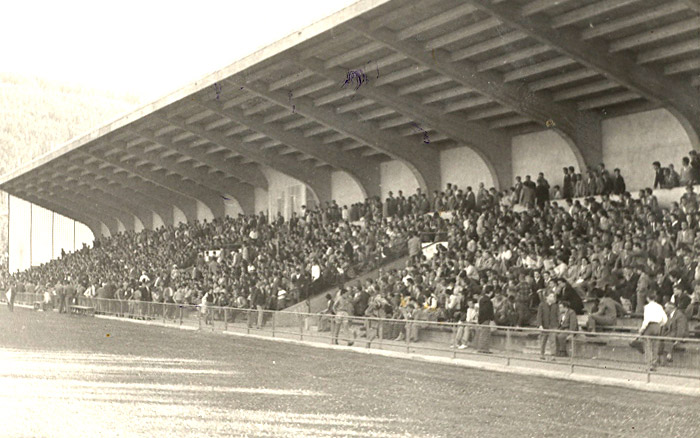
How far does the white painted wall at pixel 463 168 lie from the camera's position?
34900 millimetres

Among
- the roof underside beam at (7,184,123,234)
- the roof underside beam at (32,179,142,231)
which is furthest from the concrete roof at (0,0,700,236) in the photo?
the roof underside beam at (7,184,123,234)

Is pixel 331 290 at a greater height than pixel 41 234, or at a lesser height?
lesser

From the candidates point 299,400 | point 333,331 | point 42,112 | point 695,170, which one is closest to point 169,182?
point 42,112

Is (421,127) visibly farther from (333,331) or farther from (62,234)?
(62,234)

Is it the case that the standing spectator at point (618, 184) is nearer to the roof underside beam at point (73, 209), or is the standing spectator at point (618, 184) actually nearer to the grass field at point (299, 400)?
the grass field at point (299, 400)

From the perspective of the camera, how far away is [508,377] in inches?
638

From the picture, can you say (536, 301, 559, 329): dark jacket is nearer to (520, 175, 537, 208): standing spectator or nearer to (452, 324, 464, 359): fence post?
(452, 324, 464, 359): fence post

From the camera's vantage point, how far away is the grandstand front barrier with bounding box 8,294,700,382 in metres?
14.5

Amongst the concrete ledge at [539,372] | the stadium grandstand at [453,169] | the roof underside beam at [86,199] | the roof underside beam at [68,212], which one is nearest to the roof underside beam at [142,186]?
the stadium grandstand at [453,169]

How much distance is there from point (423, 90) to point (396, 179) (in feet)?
32.5

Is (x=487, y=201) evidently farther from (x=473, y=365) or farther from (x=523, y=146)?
(x=473, y=365)

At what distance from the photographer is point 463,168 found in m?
35.9

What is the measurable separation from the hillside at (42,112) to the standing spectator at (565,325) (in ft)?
114

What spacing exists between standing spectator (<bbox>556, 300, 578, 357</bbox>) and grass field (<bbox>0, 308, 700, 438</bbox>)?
0.67 meters
